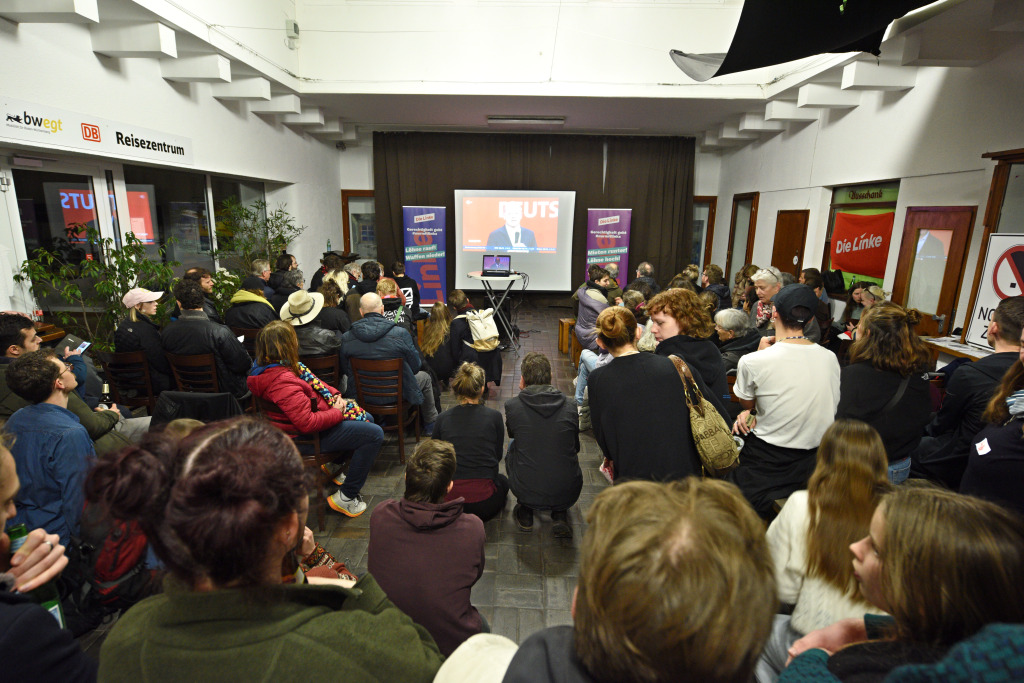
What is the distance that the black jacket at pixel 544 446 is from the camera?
2732 millimetres

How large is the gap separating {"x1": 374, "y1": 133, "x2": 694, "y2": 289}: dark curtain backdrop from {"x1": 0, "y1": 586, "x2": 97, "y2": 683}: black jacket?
9491mm

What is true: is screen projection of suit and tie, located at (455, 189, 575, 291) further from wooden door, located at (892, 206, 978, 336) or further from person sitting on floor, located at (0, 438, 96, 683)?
person sitting on floor, located at (0, 438, 96, 683)

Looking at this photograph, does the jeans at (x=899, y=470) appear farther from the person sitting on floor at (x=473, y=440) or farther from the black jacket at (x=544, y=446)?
the person sitting on floor at (x=473, y=440)

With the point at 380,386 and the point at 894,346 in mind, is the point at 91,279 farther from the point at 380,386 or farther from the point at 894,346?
the point at 894,346

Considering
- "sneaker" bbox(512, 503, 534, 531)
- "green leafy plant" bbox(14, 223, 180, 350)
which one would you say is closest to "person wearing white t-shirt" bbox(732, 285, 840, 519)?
"sneaker" bbox(512, 503, 534, 531)

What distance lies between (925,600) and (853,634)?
1.36ft

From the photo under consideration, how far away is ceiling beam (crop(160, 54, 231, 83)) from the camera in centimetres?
479

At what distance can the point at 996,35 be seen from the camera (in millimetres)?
3865

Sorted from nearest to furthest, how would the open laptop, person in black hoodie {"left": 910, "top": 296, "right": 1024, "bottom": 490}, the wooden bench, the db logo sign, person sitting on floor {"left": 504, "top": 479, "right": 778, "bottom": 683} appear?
person sitting on floor {"left": 504, "top": 479, "right": 778, "bottom": 683} → person in black hoodie {"left": 910, "top": 296, "right": 1024, "bottom": 490} → the db logo sign → the wooden bench → the open laptop

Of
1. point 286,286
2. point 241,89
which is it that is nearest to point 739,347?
point 286,286

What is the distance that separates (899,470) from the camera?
90.7 inches

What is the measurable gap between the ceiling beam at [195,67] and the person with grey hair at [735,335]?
506 cm

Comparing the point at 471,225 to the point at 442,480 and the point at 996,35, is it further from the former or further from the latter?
the point at 442,480

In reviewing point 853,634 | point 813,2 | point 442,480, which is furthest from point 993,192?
point 442,480
